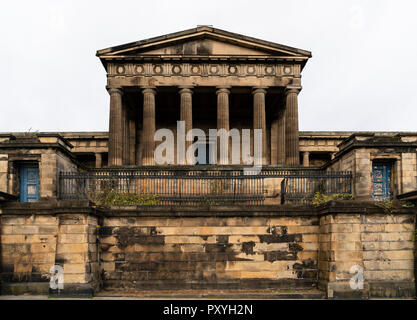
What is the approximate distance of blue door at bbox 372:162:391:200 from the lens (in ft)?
49.8

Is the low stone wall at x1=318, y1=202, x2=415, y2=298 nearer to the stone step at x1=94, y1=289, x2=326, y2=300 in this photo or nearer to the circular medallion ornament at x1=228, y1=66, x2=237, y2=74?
the stone step at x1=94, y1=289, x2=326, y2=300

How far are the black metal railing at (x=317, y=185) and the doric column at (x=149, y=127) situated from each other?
1275cm

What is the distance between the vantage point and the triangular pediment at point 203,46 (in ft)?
85.9

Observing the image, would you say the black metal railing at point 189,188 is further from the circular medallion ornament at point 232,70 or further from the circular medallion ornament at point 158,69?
the circular medallion ornament at point 232,70

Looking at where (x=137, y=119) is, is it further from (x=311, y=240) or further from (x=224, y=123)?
(x=311, y=240)

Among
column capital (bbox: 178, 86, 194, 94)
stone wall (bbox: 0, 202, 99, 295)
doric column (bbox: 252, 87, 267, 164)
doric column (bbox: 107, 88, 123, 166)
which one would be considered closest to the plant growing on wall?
stone wall (bbox: 0, 202, 99, 295)

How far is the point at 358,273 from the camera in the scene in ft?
37.1

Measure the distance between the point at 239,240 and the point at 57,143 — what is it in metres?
8.33

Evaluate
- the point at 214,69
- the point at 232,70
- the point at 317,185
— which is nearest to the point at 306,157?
the point at 232,70

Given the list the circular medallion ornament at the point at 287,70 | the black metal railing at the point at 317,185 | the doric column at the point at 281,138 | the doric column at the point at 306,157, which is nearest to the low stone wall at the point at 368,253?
the black metal railing at the point at 317,185

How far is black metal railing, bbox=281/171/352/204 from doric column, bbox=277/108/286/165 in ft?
40.5

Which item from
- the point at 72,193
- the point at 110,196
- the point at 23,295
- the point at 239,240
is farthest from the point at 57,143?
the point at 239,240

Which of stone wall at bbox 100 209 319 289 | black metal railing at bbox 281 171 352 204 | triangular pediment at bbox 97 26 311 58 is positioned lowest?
stone wall at bbox 100 209 319 289

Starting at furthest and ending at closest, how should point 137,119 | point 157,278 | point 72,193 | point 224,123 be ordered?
point 137,119 < point 224,123 < point 72,193 < point 157,278
